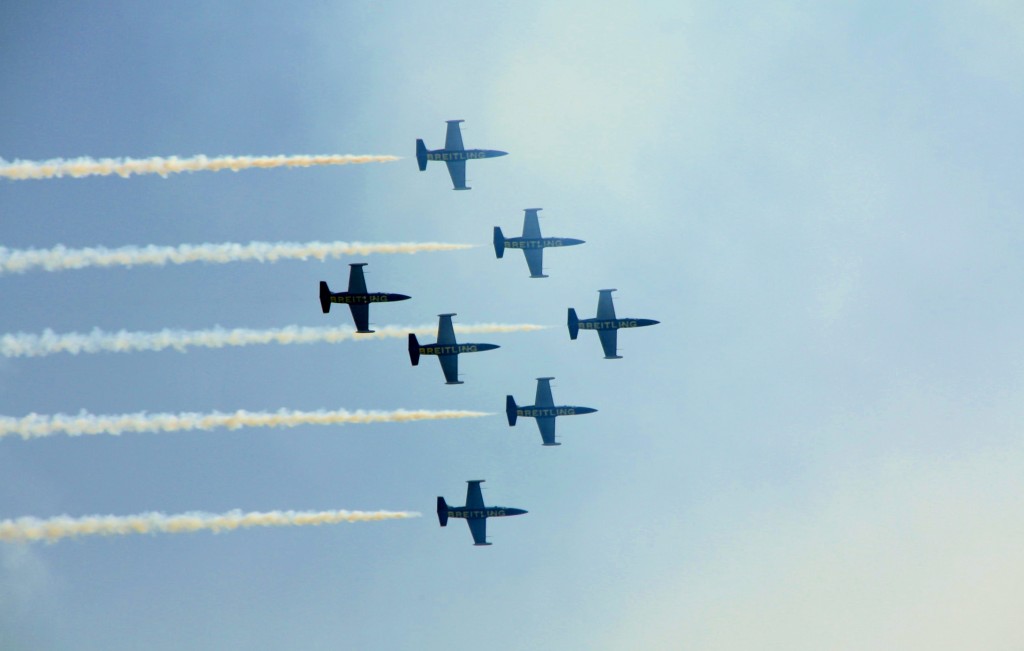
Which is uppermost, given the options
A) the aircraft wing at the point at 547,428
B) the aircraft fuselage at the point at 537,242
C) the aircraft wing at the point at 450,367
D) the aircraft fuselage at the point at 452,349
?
the aircraft fuselage at the point at 537,242

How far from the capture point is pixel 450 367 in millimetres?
135375

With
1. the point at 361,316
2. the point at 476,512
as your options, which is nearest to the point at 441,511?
the point at 476,512

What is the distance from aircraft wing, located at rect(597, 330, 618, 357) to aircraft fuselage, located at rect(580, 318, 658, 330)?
49cm

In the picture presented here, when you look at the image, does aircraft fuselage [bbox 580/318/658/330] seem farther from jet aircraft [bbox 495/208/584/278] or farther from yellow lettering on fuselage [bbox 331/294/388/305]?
yellow lettering on fuselage [bbox 331/294/388/305]

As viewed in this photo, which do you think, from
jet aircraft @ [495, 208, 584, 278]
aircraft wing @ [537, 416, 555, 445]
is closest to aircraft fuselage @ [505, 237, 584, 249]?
jet aircraft @ [495, 208, 584, 278]

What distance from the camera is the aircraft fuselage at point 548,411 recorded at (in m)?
145

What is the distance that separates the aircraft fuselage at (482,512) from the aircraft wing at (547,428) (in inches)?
265

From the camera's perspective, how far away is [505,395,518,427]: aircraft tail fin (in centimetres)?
14188

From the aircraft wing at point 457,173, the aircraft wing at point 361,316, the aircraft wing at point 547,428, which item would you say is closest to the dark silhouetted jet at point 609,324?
the aircraft wing at point 547,428

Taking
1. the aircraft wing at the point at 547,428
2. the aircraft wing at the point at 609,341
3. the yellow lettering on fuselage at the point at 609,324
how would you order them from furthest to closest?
the aircraft wing at the point at 547,428, the aircraft wing at the point at 609,341, the yellow lettering on fuselage at the point at 609,324

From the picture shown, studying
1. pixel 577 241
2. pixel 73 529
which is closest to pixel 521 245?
pixel 577 241

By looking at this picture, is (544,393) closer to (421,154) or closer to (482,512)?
(482,512)

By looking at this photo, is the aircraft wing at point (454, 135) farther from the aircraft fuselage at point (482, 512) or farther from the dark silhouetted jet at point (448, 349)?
the aircraft fuselage at point (482, 512)

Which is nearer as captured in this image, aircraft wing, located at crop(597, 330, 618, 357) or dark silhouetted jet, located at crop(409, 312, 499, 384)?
dark silhouetted jet, located at crop(409, 312, 499, 384)
